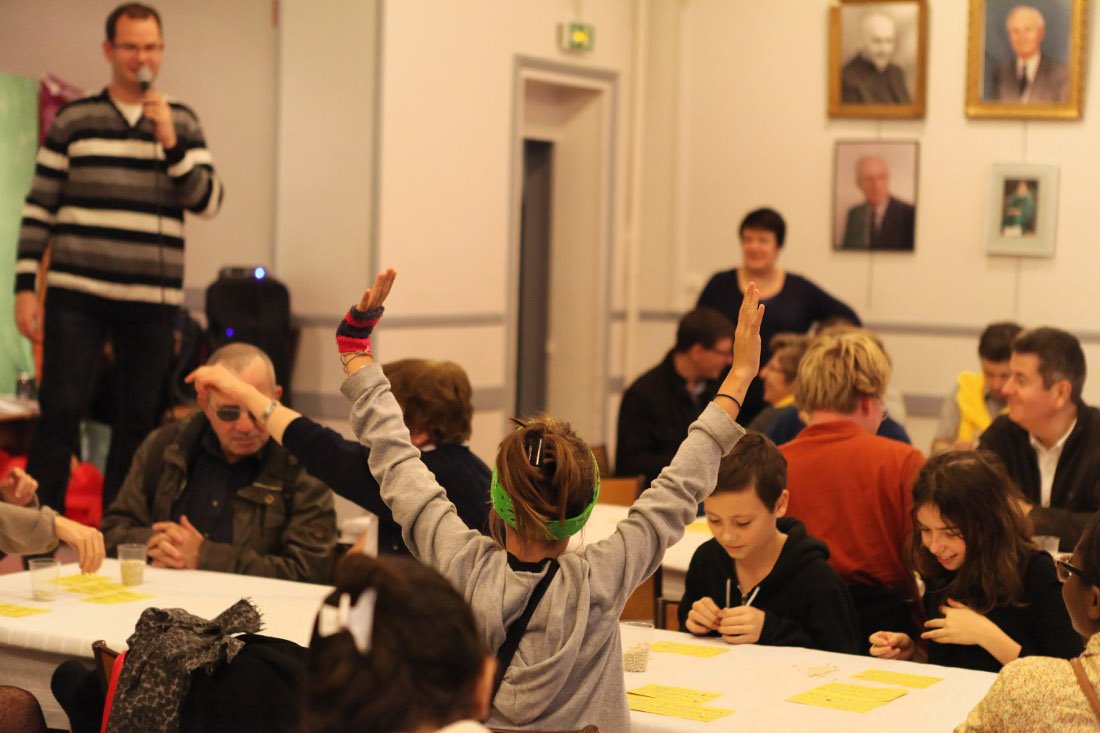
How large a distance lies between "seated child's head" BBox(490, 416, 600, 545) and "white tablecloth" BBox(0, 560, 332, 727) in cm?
86

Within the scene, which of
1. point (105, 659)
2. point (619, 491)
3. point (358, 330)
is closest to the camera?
point (105, 659)

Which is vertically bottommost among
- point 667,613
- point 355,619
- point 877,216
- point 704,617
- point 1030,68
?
point 667,613

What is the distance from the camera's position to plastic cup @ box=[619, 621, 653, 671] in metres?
3.13

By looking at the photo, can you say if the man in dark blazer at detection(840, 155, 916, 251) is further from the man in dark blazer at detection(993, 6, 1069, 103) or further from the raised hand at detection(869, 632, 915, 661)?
the raised hand at detection(869, 632, 915, 661)

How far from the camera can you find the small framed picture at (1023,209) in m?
8.42

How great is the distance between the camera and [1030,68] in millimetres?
8398

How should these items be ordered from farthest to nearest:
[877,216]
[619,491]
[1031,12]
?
[877,216]
[1031,12]
[619,491]

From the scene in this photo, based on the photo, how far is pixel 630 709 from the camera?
2.84 metres

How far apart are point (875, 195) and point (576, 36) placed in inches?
79.4

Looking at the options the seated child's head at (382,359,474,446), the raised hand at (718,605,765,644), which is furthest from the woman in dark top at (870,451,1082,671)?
the seated child's head at (382,359,474,446)

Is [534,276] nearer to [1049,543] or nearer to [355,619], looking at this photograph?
[1049,543]

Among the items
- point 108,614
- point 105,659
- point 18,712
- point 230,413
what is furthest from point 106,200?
point 105,659

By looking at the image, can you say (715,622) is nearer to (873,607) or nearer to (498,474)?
(873,607)

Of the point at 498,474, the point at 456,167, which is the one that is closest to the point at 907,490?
the point at 498,474
